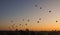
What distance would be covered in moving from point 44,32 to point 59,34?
269cm

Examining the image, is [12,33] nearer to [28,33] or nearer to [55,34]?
[28,33]

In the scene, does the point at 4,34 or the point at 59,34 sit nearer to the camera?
the point at 4,34

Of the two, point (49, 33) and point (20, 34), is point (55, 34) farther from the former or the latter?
point (20, 34)

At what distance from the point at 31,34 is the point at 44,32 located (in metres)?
3.04

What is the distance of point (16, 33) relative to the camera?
3434 centimetres

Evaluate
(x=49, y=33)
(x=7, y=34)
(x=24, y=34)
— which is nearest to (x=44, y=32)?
(x=49, y=33)

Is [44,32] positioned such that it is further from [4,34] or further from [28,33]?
[4,34]

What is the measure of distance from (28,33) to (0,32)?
497 cm

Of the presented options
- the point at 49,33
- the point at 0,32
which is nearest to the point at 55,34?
the point at 49,33

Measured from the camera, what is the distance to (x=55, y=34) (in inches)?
1359

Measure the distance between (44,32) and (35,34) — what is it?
2393mm

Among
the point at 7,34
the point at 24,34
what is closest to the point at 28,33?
the point at 24,34

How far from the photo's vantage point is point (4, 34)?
33.2 m

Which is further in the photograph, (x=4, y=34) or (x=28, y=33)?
(x=28, y=33)
